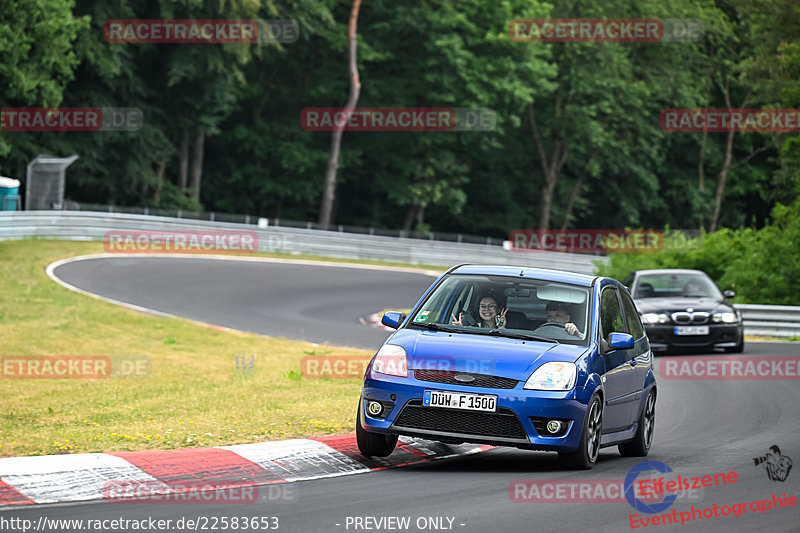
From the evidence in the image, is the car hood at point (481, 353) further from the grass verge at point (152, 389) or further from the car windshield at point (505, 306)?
the grass verge at point (152, 389)

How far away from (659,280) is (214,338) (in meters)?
8.28

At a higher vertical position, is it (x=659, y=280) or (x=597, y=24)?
(x=597, y=24)

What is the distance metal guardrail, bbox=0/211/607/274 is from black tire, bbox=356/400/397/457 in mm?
29192

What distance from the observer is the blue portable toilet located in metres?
39.1

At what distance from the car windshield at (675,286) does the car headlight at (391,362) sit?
1339 centimetres

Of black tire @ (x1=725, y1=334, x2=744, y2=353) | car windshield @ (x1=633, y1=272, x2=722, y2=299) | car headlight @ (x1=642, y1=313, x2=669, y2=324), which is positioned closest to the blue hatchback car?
car headlight @ (x1=642, y1=313, x2=669, y2=324)

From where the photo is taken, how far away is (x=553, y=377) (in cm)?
880

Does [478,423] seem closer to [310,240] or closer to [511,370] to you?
[511,370]

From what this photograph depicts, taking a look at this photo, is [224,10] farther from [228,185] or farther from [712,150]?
[712,150]

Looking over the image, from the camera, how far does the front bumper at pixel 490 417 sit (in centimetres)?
863

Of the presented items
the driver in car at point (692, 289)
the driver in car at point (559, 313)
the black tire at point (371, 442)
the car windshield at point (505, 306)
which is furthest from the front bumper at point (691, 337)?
the black tire at point (371, 442)

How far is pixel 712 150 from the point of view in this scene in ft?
226

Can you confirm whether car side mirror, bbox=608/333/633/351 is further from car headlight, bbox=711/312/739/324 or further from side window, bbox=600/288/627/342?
car headlight, bbox=711/312/739/324

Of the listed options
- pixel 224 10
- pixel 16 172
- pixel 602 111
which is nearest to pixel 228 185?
pixel 224 10
